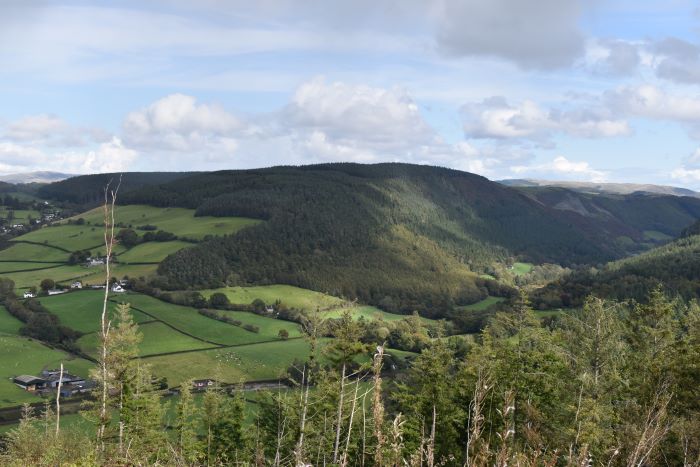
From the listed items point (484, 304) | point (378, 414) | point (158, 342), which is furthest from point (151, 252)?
point (378, 414)

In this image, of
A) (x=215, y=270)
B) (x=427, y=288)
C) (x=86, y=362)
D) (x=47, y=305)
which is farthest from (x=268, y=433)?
(x=427, y=288)

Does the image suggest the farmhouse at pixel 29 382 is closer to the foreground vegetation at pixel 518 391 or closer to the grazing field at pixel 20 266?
the foreground vegetation at pixel 518 391

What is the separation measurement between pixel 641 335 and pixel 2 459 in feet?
106

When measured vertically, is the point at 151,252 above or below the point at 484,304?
above

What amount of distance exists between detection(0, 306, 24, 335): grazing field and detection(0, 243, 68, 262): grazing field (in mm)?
45422

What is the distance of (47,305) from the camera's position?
115438 millimetres

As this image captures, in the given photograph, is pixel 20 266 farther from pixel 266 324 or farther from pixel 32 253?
pixel 266 324

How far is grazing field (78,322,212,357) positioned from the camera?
322 ft

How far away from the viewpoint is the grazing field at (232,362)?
289 ft

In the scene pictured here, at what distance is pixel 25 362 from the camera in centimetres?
8881

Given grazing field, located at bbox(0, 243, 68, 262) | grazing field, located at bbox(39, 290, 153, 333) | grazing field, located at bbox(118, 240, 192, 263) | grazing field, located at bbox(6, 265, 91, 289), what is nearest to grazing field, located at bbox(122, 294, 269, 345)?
grazing field, located at bbox(39, 290, 153, 333)

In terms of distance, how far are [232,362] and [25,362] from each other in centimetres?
3347

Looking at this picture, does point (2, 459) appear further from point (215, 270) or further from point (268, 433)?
point (215, 270)

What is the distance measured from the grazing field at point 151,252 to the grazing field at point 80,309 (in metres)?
32.4
